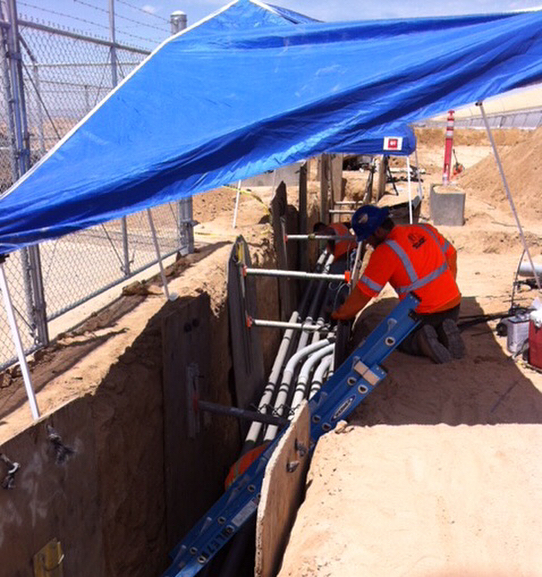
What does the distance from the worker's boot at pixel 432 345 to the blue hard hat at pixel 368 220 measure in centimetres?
96

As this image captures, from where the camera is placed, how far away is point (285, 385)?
6316 mm

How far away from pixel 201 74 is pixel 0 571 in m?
3.57

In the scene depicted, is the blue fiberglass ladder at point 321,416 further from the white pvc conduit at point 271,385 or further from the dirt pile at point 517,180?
the dirt pile at point 517,180

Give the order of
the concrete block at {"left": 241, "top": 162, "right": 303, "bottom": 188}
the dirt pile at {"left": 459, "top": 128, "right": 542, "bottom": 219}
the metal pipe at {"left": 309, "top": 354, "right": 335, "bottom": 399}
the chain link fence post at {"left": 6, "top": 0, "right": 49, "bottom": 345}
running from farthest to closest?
1. the dirt pile at {"left": 459, "top": 128, "right": 542, "bottom": 219}
2. the concrete block at {"left": 241, "top": 162, "right": 303, "bottom": 188}
3. the metal pipe at {"left": 309, "top": 354, "right": 335, "bottom": 399}
4. the chain link fence post at {"left": 6, "top": 0, "right": 49, "bottom": 345}

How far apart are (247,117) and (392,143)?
5.33 metres

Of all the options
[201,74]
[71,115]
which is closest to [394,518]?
[201,74]

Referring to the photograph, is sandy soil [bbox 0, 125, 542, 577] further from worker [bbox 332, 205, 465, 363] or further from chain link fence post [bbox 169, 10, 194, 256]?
chain link fence post [bbox 169, 10, 194, 256]

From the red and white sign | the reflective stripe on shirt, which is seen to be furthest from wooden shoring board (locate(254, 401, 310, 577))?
the red and white sign

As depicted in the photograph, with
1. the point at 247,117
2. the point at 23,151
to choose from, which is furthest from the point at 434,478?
the point at 23,151

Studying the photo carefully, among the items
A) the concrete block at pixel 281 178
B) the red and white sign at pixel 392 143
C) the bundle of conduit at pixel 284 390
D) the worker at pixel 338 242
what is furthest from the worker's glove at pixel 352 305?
the concrete block at pixel 281 178

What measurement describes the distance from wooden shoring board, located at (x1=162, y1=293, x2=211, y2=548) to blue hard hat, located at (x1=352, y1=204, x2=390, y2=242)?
5.07ft

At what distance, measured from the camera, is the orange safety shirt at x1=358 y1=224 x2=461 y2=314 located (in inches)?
184

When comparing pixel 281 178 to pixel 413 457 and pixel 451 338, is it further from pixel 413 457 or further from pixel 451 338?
pixel 413 457

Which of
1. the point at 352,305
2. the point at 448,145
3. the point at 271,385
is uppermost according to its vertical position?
the point at 448,145
